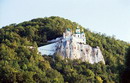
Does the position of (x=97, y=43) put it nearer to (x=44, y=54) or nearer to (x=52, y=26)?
(x=52, y=26)

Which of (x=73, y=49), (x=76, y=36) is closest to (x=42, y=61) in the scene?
(x=73, y=49)

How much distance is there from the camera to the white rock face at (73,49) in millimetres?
66188

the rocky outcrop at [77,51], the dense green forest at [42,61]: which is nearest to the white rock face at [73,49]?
the rocky outcrop at [77,51]

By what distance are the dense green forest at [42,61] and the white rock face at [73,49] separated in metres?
1.48

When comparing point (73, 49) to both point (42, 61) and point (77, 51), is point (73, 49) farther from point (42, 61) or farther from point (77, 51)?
point (42, 61)

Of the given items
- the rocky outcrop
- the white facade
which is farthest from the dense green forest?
the white facade

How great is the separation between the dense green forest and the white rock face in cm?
148

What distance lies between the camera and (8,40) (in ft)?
225

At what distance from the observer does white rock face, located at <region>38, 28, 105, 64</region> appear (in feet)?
217

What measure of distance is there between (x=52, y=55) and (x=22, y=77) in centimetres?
1612

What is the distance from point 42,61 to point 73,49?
25.6 feet

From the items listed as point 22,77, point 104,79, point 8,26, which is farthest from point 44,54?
point 8,26

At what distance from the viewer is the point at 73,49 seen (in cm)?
6706

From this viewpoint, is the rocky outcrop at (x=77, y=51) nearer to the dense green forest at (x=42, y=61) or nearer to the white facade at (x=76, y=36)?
the white facade at (x=76, y=36)
